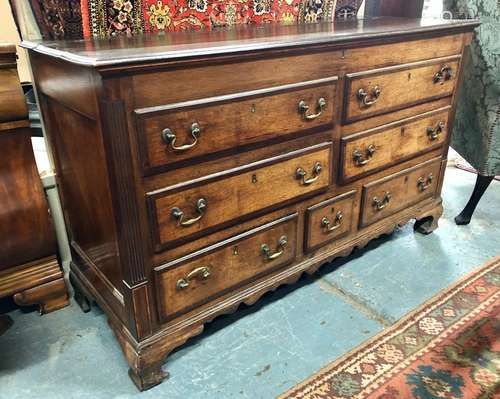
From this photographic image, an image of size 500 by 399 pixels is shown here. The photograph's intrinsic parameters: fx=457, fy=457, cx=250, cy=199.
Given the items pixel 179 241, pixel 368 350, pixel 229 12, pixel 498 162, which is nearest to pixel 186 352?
pixel 179 241

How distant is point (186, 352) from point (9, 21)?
162 centimetres

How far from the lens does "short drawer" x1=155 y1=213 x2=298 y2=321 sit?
49.1 inches

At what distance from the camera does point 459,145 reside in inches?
87.7

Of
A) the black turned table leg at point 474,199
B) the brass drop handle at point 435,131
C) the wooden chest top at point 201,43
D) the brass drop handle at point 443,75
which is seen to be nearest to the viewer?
the wooden chest top at point 201,43

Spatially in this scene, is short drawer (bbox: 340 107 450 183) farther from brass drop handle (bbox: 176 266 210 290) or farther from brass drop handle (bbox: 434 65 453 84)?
brass drop handle (bbox: 176 266 210 290)

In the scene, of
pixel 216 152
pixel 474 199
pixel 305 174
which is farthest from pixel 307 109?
pixel 474 199

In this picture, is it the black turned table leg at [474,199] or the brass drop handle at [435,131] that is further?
the black turned table leg at [474,199]

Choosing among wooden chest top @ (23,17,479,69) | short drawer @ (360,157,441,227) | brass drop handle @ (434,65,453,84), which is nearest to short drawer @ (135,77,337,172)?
wooden chest top @ (23,17,479,69)

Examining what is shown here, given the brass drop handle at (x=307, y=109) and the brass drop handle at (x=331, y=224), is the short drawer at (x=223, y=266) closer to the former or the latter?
the brass drop handle at (x=331, y=224)

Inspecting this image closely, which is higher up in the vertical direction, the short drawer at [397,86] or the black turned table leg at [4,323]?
the short drawer at [397,86]

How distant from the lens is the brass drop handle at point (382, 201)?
5.70 ft

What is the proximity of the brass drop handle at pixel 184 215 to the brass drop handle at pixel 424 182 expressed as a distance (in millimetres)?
1069

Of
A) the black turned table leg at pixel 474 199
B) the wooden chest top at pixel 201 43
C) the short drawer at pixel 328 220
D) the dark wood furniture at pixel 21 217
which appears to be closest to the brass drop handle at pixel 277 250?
the short drawer at pixel 328 220

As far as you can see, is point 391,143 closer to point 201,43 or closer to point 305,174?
point 305,174
